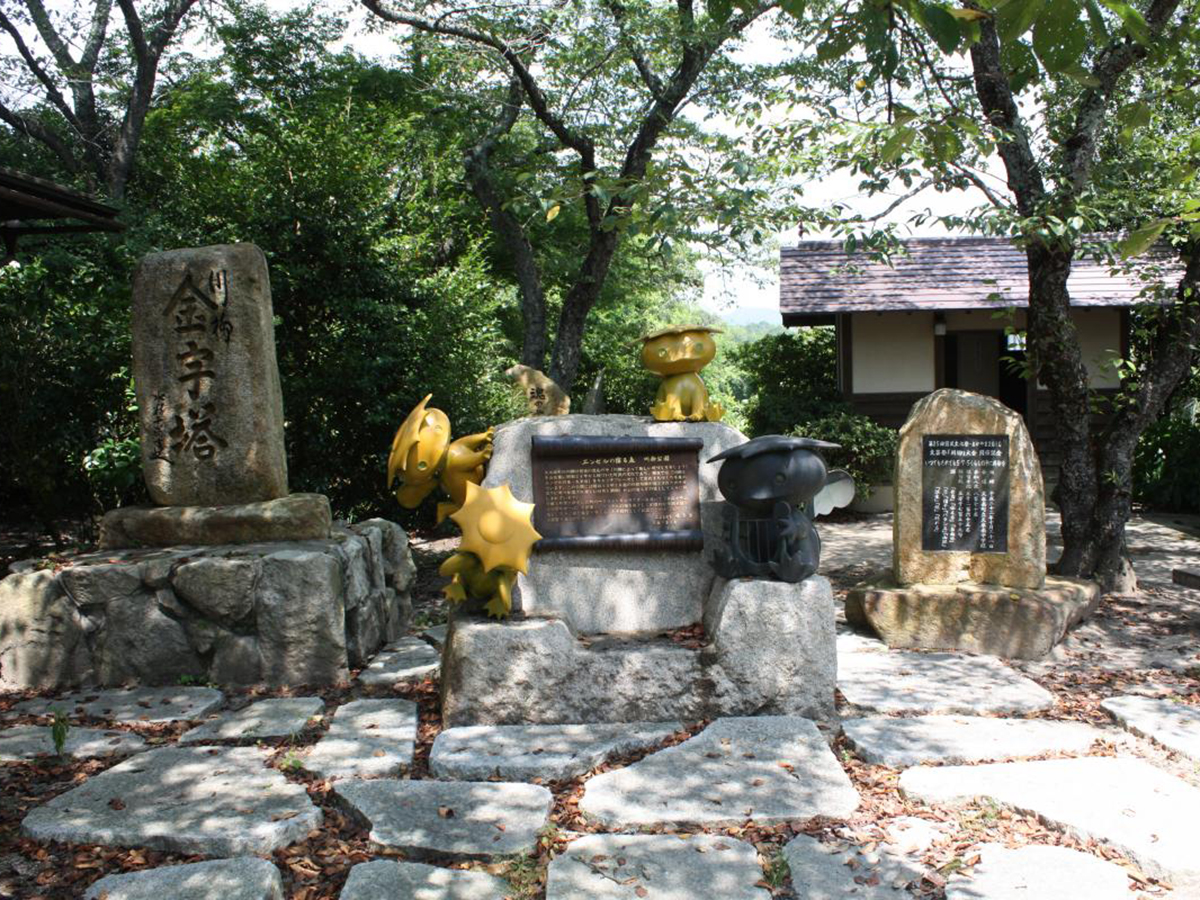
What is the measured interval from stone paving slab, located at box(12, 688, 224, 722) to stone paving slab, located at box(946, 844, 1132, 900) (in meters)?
3.49

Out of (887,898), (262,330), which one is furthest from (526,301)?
(887,898)

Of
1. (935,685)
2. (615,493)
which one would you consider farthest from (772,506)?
(935,685)

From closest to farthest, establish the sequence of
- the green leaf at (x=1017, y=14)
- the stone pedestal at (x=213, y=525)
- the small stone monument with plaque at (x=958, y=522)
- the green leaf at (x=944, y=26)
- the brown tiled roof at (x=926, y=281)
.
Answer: the green leaf at (x=1017, y=14) < the green leaf at (x=944, y=26) < the stone pedestal at (x=213, y=525) < the small stone monument with plaque at (x=958, y=522) < the brown tiled roof at (x=926, y=281)

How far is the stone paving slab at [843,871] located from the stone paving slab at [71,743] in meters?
2.80

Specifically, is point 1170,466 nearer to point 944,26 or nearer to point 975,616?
point 975,616

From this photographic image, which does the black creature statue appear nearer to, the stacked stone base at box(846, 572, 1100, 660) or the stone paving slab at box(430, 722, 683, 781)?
the stone paving slab at box(430, 722, 683, 781)

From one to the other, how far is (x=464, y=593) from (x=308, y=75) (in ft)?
49.4

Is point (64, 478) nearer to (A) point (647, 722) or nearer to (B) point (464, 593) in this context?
(B) point (464, 593)

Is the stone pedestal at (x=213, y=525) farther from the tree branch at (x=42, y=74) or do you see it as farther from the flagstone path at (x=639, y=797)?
the tree branch at (x=42, y=74)

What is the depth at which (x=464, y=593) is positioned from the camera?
4508mm

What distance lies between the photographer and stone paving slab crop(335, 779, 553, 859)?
3.13 m

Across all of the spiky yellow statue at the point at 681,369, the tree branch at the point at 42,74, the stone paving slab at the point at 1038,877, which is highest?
the tree branch at the point at 42,74

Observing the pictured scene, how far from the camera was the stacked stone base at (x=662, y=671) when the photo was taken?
423cm

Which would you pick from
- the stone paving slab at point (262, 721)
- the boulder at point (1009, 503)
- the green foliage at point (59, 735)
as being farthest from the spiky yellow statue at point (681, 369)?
the green foliage at point (59, 735)
